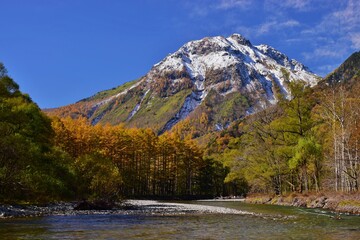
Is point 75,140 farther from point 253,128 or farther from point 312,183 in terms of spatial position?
point 312,183

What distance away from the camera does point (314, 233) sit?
18141 millimetres

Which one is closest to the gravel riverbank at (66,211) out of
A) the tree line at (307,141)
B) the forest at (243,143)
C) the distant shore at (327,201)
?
the forest at (243,143)

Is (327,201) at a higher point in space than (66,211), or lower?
higher

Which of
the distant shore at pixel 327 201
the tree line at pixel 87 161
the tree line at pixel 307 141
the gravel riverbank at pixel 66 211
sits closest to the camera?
the gravel riverbank at pixel 66 211

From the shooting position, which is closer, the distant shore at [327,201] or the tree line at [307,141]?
the distant shore at [327,201]

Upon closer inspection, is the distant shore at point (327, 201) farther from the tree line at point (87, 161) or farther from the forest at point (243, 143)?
the tree line at point (87, 161)

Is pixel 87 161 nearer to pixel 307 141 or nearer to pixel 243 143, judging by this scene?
pixel 307 141

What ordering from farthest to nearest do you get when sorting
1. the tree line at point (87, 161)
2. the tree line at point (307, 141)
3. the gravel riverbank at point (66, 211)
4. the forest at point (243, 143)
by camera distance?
1. the tree line at point (307, 141)
2. the forest at point (243, 143)
3. the tree line at point (87, 161)
4. the gravel riverbank at point (66, 211)

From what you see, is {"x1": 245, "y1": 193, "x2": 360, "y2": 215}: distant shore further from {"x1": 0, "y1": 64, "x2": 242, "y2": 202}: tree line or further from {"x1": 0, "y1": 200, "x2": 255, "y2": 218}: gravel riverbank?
{"x1": 0, "y1": 64, "x2": 242, "y2": 202}: tree line

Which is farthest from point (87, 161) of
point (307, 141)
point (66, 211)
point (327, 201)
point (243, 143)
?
point (243, 143)

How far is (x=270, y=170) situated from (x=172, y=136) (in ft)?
143

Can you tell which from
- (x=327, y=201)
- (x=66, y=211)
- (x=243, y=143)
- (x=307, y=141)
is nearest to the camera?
(x=66, y=211)

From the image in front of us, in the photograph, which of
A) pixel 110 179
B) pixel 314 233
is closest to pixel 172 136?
pixel 110 179

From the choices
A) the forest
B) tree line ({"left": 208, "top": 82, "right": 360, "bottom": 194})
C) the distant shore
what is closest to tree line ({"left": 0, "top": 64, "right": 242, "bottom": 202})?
the forest
